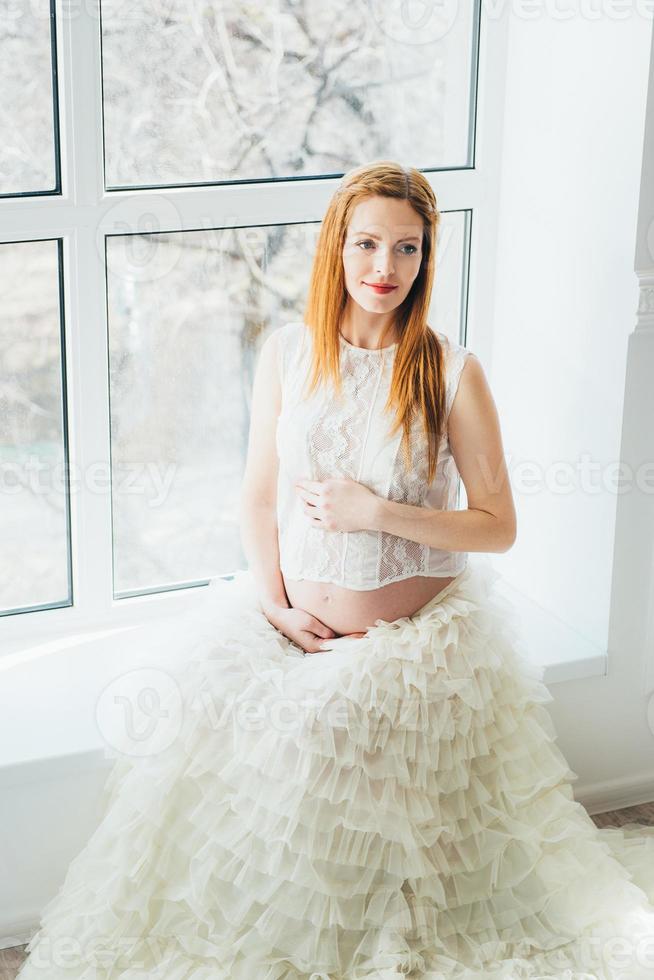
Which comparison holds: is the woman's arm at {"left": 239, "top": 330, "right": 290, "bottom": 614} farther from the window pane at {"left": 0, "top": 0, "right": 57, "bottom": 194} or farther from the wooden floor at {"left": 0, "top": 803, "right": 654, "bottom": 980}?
the wooden floor at {"left": 0, "top": 803, "right": 654, "bottom": 980}

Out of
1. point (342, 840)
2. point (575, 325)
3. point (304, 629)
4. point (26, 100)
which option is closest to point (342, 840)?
point (342, 840)

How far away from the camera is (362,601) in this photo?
1.91 metres

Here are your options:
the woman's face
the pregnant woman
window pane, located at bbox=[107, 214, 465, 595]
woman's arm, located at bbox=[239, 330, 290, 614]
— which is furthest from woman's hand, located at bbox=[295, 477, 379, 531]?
window pane, located at bbox=[107, 214, 465, 595]

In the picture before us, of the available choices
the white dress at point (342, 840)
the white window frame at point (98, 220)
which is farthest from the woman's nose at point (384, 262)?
the white dress at point (342, 840)

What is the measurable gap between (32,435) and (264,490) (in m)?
0.45

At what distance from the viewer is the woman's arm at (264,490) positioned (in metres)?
1.98

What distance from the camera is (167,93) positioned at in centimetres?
207

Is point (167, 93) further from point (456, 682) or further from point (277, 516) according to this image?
point (456, 682)

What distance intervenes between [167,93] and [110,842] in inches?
48.1

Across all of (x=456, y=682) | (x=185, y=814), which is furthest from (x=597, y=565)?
(x=185, y=814)

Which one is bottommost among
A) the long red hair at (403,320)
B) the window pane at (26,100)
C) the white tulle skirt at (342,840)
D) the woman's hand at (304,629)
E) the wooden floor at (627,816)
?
the wooden floor at (627,816)

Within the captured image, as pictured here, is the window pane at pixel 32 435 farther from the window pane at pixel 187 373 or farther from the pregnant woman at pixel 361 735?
the pregnant woman at pixel 361 735

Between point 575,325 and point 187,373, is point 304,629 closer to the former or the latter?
point 187,373

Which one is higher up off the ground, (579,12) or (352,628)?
(579,12)
